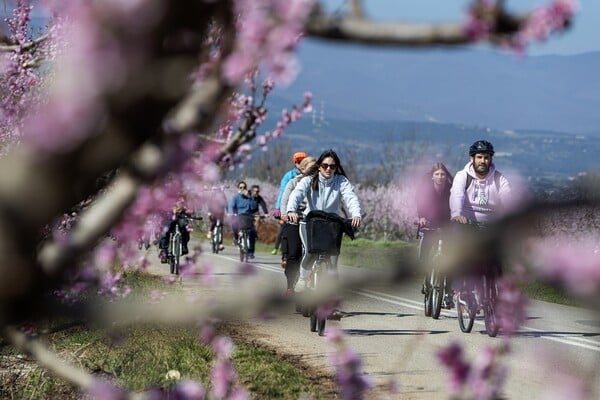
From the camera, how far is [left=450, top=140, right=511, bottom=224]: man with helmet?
11.0m

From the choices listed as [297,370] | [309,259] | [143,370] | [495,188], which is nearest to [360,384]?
[143,370]

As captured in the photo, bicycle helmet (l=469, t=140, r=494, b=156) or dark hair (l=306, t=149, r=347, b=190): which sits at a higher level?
bicycle helmet (l=469, t=140, r=494, b=156)

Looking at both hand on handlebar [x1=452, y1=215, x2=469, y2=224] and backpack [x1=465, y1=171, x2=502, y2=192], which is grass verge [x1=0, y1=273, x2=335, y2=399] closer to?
hand on handlebar [x1=452, y1=215, x2=469, y2=224]

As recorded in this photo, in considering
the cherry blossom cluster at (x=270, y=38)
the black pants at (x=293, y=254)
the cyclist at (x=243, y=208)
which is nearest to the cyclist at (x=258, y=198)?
the cyclist at (x=243, y=208)

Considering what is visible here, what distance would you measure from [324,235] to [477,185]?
A: 1.65m

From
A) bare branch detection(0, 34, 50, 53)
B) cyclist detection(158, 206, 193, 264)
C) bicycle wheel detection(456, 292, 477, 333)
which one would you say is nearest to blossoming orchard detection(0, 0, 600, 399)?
bare branch detection(0, 34, 50, 53)

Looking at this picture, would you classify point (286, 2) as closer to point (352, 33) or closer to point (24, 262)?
point (352, 33)

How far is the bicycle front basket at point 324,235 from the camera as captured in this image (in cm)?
1205

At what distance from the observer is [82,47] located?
1125mm

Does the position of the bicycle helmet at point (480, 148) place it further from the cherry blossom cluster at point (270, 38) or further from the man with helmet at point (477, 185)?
the cherry blossom cluster at point (270, 38)

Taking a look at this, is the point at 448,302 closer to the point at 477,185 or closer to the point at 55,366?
the point at 477,185

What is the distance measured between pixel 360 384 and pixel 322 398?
4.93 metres

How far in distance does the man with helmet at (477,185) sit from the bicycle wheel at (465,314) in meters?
1.42

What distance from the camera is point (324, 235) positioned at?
12.1m
